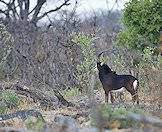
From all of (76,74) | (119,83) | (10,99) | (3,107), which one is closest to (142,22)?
(119,83)

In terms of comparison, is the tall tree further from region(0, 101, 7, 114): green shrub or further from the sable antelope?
region(0, 101, 7, 114): green shrub

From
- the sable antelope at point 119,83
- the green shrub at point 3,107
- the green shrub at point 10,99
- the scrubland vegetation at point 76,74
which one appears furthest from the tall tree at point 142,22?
the green shrub at point 3,107

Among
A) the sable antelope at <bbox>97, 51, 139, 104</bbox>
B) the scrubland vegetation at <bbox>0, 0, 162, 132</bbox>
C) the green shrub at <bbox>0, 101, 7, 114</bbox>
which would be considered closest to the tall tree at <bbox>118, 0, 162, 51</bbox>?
the scrubland vegetation at <bbox>0, 0, 162, 132</bbox>

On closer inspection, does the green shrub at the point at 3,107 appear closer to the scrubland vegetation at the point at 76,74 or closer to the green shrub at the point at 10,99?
the scrubland vegetation at the point at 76,74

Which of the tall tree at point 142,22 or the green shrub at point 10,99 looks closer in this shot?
the green shrub at point 10,99

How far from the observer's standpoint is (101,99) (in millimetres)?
15961

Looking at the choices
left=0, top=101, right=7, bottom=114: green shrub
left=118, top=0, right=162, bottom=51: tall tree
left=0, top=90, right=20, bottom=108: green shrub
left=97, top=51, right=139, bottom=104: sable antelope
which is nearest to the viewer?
left=97, top=51, right=139, bottom=104: sable antelope

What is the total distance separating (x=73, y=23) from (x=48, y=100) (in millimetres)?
10960

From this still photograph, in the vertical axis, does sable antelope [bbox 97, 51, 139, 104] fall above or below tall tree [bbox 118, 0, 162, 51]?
below

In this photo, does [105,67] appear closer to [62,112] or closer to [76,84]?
[62,112]

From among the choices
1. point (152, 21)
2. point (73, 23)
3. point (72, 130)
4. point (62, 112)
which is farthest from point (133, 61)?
point (72, 130)

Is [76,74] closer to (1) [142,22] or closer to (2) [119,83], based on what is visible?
(1) [142,22]

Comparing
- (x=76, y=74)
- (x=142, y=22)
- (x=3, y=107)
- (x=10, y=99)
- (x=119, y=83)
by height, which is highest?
(x=142, y=22)

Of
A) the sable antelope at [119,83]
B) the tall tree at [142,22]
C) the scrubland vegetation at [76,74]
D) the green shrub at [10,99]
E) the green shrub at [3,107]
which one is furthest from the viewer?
the tall tree at [142,22]
